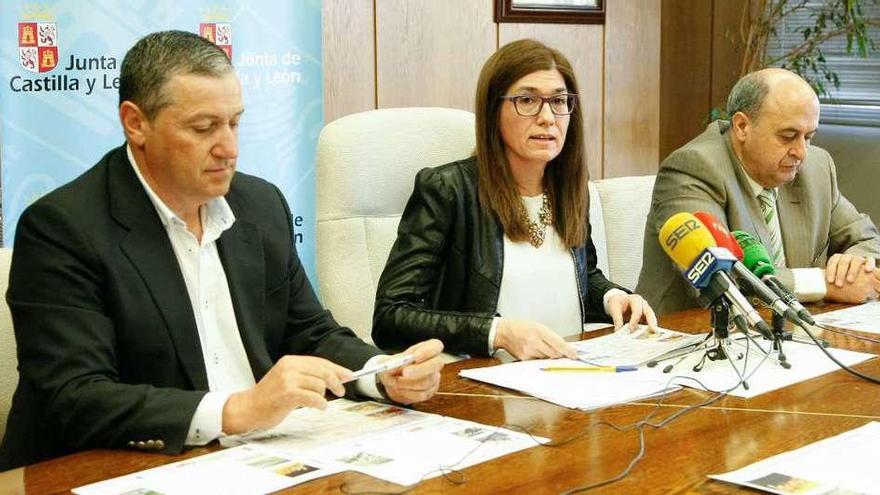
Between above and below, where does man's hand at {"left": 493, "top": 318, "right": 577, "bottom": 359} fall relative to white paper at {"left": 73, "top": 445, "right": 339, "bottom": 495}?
above

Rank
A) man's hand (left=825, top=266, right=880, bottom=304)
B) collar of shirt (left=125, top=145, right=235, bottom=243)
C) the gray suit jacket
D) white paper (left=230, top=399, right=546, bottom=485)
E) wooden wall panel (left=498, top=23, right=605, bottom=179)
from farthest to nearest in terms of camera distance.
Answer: wooden wall panel (left=498, top=23, right=605, bottom=179) → the gray suit jacket → man's hand (left=825, top=266, right=880, bottom=304) → collar of shirt (left=125, top=145, right=235, bottom=243) → white paper (left=230, top=399, right=546, bottom=485)

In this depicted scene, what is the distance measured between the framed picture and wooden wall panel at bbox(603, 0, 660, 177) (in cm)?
12

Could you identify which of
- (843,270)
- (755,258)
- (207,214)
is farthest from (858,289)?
(207,214)

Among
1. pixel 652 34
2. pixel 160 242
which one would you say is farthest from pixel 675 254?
pixel 652 34

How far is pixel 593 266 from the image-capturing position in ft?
10.5

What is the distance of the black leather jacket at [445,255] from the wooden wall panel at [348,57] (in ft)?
5.66

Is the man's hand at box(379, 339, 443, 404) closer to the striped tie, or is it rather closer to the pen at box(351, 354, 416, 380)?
the pen at box(351, 354, 416, 380)

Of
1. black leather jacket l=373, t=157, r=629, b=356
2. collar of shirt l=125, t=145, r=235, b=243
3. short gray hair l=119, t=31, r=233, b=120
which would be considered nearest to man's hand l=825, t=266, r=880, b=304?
black leather jacket l=373, t=157, r=629, b=356

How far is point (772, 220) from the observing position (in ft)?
11.6

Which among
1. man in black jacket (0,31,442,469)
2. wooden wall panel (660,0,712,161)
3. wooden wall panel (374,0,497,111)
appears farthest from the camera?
wooden wall panel (660,0,712,161)

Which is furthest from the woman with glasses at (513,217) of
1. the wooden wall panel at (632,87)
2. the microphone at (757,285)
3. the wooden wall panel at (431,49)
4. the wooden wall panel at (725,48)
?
the wooden wall panel at (725,48)

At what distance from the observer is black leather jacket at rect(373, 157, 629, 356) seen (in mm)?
2850

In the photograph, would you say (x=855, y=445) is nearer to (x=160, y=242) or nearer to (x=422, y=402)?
(x=422, y=402)

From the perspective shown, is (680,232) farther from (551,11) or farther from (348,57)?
(551,11)
